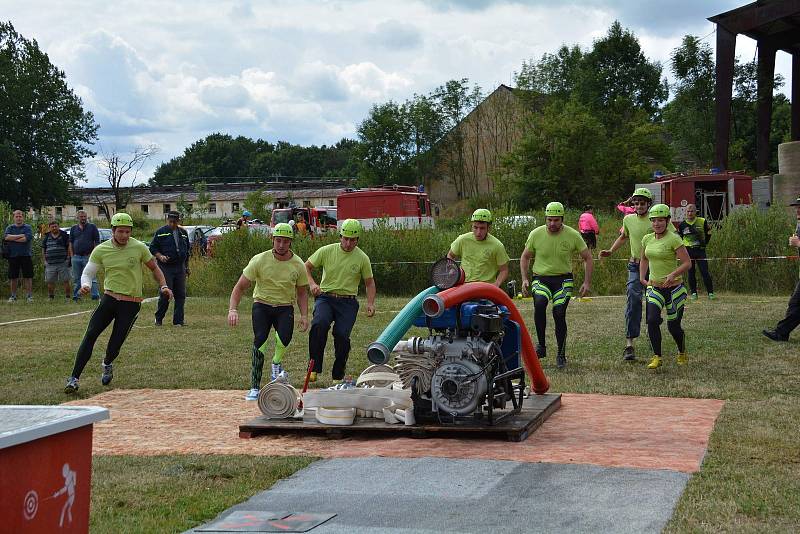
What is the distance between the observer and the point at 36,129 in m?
66.8

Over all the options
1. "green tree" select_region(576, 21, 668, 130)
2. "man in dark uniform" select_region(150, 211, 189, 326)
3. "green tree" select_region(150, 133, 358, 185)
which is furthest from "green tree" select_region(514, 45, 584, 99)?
"green tree" select_region(150, 133, 358, 185)

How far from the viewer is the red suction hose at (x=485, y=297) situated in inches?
330

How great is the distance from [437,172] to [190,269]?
1545 inches

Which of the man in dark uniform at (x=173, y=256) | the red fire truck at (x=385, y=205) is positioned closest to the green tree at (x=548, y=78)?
the red fire truck at (x=385, y=205)

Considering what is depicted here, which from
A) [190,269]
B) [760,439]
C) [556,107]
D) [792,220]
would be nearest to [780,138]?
[556,107]

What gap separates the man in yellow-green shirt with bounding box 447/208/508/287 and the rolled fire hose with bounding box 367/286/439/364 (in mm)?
2952

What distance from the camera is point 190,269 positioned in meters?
27.7

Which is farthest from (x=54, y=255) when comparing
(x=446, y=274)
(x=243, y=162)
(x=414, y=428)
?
(x=243, y=162)

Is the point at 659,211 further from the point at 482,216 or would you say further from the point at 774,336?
the point at 774,336

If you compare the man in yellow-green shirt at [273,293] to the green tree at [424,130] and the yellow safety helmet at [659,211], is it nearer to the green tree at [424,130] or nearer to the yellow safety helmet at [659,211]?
the yellow safety helmet at [659,211]

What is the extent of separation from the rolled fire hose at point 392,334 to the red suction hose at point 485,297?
19 centimetres

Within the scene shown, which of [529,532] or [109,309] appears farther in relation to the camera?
[109,309]

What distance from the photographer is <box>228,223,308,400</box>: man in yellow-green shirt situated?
10.7 metres

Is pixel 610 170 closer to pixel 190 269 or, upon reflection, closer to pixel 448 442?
pixel 190 269
